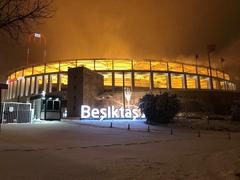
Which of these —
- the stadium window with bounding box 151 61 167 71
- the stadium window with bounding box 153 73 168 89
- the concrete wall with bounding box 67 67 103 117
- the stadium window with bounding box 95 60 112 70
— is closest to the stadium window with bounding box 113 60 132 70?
the stadium window with bounding box 95 60 112 70

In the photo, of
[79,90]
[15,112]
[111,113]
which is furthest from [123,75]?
[15,112]

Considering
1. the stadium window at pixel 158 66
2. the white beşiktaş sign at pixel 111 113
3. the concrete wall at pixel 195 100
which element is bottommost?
the white beşiktaş sign at pixel 111 113

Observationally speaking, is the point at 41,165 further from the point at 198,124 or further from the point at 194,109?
the point at 194,109

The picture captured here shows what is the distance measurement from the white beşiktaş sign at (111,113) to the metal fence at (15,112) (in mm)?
11994

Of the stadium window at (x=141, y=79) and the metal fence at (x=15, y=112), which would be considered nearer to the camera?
the metal fence at (x=15, y=112)

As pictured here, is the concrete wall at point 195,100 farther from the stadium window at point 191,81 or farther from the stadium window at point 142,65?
the stadium window at point 191,81

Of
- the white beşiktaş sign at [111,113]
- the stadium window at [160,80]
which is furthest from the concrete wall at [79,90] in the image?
the stadium window at [160,80]

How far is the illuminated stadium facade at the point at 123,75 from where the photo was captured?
7385cm

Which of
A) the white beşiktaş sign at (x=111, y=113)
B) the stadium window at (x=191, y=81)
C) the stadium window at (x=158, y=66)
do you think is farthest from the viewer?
the stadium window at (x=191, y=81)

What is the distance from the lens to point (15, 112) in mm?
29469

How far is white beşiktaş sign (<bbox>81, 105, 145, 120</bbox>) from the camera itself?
41.6 metres

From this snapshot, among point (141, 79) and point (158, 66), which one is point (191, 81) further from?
point (141, 79)

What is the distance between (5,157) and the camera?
976cm

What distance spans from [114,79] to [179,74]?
851 inches
